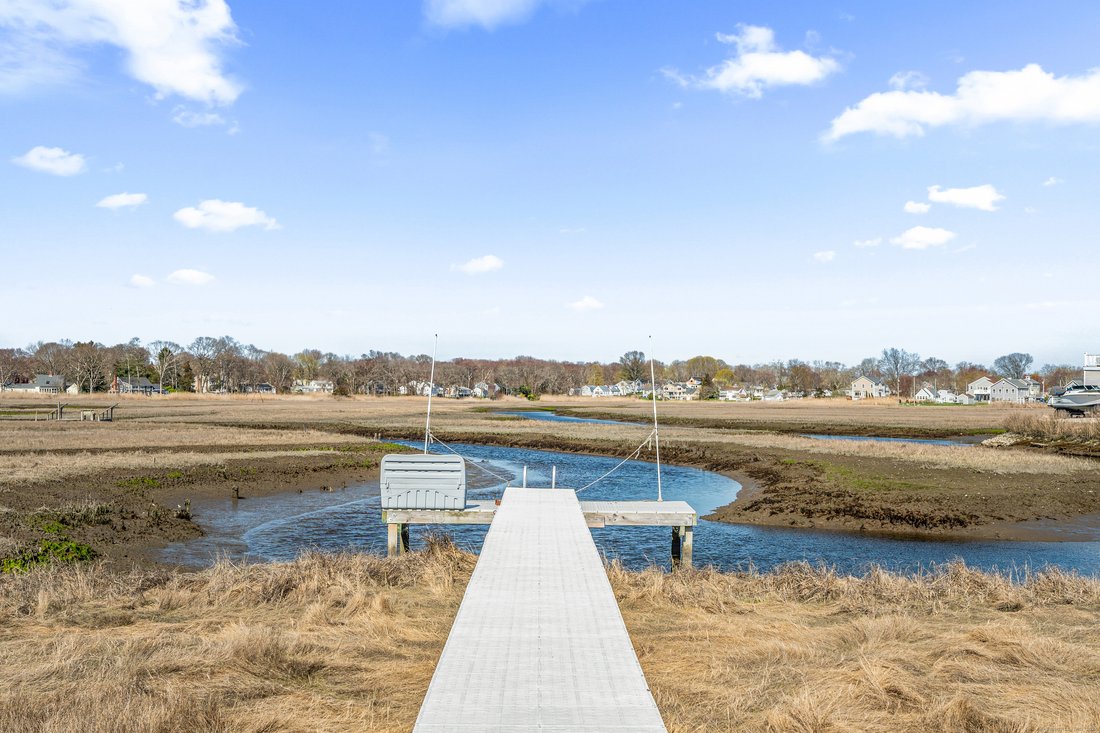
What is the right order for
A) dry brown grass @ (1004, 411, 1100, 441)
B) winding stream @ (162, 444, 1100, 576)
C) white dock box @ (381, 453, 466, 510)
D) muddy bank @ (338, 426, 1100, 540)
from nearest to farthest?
white dock box @ (381, 453, 466, 510) < winding stream @ (162, 444, 1100, 576) < muddy bank @ (338, 426, 1100, 540) < dry brown grass @ (1004, 411, 1100, 441)

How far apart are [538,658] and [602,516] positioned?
1052 cm

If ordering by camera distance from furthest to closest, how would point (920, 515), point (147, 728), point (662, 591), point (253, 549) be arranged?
point (920, 515)
point (253, 549)
point (662, 591)
point (147, 728)

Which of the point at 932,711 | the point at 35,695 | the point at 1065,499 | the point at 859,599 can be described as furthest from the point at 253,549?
the point at 1065,499

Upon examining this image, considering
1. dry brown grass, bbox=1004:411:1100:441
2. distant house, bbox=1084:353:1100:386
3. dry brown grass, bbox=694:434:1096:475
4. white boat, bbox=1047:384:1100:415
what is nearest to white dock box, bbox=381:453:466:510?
dry brown grass, bbox=694:434:1096:475

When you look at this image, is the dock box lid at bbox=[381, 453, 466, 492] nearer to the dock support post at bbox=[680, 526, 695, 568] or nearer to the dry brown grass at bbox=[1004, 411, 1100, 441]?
the dock support post at bbox=[680, 526, 695, 568]

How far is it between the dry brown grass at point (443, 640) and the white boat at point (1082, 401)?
6764 cm

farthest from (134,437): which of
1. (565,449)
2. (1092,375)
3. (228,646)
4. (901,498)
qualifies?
(1092,375)

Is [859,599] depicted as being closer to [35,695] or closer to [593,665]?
[593,665]

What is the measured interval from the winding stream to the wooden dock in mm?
1332

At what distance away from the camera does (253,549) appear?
2170 centimetres

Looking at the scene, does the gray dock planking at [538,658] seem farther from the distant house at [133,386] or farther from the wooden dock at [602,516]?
the distant house at [133,386]

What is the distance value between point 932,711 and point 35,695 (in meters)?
9.81

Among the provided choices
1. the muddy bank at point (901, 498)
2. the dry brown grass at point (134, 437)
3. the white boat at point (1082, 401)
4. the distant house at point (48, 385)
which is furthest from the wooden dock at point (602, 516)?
the distant house at point (48, 385)

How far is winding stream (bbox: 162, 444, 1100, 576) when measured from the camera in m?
21.3
